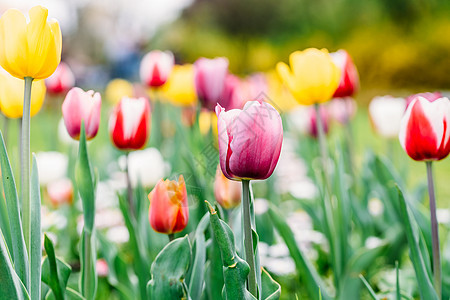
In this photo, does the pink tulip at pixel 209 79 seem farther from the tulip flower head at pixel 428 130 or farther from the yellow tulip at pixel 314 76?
the tulip flower head at pixel 428 130

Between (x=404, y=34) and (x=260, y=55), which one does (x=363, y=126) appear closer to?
(x=404, y=34)

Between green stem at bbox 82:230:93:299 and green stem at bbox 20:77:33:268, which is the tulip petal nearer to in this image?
green stem at bbox 20:77:33:268

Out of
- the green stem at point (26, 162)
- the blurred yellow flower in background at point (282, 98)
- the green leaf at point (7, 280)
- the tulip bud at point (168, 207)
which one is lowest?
the green leaf at point (7, 280)

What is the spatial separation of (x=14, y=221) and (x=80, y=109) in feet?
0.98

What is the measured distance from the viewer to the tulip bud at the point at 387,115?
5.73ft

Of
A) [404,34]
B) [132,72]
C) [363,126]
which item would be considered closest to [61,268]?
[363,126]

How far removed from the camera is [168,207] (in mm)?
791

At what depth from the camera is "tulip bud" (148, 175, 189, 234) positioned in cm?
79

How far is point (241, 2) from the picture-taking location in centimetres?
1416

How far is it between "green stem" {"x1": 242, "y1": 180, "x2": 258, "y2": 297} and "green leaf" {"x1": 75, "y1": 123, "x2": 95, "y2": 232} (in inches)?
12.7

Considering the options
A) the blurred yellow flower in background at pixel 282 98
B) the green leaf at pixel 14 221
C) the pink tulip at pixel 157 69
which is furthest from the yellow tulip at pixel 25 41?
the blurred yellow flower in background at pixel 282 98

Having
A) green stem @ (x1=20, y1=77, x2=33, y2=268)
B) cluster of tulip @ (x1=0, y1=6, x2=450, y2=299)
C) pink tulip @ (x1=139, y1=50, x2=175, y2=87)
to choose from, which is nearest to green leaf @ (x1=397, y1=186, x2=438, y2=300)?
cluster of tulip @ (x1=0, y1=6, x2=450, y2=299)

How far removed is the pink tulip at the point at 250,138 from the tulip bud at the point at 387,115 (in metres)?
1.26

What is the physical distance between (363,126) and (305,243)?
16.4 feet
